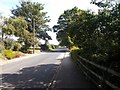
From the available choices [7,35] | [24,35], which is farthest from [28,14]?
[7,35]

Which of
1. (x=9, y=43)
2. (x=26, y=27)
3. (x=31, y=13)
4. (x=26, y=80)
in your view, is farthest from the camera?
(x=31, y=13)

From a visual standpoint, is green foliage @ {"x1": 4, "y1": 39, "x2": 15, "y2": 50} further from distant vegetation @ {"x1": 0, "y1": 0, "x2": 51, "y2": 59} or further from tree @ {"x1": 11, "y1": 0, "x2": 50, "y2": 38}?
tree @ {"x1": 11, "y1": 0, "x2": 50, "y2": 38}

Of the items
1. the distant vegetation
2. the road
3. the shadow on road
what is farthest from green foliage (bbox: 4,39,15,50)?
the shadow on road

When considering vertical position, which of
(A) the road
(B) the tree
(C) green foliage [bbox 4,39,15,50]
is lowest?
(A) the road

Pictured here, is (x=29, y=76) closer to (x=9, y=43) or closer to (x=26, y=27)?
(x=9, y=43)

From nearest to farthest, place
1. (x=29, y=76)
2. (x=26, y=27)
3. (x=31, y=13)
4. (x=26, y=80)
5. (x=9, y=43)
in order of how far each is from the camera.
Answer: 1. (x=26, y=80)
2. (x=29, y=76)
3. (x=9, y=43)
4. (x=26, y=27)
5. (x=31, y=13)

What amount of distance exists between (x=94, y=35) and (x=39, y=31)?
278 ft

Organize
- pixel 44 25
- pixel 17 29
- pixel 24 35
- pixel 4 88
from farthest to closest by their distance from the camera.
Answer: pixel 44 25
pixel 24 35
pixel 17 29
pixel 4 88

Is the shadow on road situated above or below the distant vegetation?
below

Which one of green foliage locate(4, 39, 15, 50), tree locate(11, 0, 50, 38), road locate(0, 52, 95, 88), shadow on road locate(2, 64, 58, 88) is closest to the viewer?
shadow on road locate(2, 64, 58, 88)

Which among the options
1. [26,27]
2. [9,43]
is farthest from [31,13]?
[9,43]

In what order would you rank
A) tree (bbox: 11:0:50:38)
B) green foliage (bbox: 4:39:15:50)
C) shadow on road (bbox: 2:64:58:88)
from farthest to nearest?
tree (bbox: 11:0:50:38) < green foliage (bbox: 4:39:15:50) < shadow on road (bbox: 2:64:58:88)

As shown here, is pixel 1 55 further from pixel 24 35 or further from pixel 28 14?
pixel 28 14

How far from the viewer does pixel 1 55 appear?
4247cm
